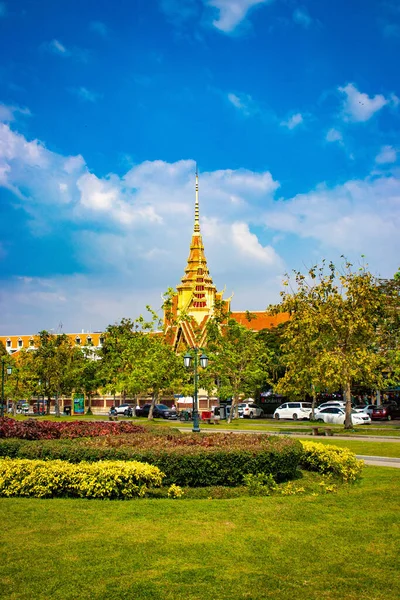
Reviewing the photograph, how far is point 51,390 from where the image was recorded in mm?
53875

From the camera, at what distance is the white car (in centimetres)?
4091

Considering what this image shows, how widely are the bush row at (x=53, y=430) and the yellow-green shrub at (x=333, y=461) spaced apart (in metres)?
6.06

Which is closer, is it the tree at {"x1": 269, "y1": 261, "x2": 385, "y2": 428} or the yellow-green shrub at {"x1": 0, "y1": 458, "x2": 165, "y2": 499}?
the yellow-green shrub at {"x1": 0, "y1": 458, "x2": 165, "y2": 499}

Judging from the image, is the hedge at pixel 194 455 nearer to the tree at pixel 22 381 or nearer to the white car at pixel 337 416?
the white car at pixel 337 416

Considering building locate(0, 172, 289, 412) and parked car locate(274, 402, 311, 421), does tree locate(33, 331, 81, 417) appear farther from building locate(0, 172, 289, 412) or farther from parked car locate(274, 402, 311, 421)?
parked car locate(274, 402, 311, 421)

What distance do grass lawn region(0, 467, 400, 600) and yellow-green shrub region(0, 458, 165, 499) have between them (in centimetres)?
36

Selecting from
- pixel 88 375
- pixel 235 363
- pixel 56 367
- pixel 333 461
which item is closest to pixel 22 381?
pixel 56 367

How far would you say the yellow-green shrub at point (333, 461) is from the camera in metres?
13.7

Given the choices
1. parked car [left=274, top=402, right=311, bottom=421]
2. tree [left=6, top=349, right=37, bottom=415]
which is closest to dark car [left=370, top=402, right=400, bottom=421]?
parked car [left=274, top=402, right=311, bottom=421]

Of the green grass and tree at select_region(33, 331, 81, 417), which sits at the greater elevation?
tree at select_region(33, 331, 81, 417)

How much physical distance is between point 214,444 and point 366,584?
7269 mm

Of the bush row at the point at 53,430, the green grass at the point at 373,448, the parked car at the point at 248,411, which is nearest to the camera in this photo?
the bush row at the point at 53,430

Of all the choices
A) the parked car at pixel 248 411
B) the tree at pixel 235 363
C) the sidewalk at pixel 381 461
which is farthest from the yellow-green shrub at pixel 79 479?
the parked car at pixel 248 411

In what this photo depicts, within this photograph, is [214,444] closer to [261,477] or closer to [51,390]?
[261,477]
